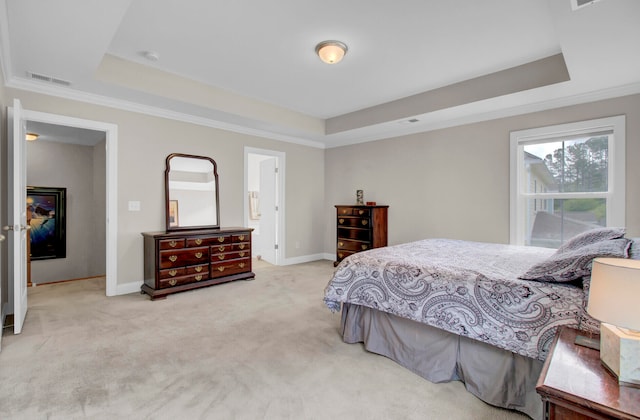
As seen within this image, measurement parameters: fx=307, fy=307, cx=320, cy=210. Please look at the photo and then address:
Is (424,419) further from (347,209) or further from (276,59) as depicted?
(347,209)

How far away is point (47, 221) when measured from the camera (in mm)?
5590

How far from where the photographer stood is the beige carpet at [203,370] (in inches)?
66.8

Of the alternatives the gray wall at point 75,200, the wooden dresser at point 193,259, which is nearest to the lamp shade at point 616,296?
the wooden dresser at point 193,259

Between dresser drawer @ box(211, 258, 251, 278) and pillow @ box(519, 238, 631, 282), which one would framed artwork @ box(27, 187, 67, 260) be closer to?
dresser drawer @ box(211, 258, 251, 278)

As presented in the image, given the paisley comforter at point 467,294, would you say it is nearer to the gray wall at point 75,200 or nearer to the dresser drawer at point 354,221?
the dresser drawer at point 354,221

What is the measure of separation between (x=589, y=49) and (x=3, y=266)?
5.58 metres

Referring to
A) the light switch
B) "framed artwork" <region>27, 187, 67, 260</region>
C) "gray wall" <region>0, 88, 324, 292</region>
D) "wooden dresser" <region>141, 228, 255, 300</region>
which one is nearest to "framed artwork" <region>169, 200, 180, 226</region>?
"gray wall" <region>0, 88, 324, 292</region>

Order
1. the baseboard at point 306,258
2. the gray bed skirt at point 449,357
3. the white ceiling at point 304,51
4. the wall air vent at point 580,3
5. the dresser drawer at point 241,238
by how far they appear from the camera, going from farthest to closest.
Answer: the baseboard at point 306,258
the dresser drawer at point 241,238
the white ceiling at point 304,51
the wall air vent at point 580,3
the gray bed skirt at point 449,357

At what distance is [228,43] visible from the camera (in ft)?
9.35

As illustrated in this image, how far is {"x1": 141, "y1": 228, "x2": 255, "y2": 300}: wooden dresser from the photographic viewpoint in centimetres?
365

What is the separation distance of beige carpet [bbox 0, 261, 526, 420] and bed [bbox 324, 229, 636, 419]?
0.13 metres

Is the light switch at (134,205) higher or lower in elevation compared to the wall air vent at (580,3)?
lower

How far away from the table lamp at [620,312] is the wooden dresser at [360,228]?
3.92m

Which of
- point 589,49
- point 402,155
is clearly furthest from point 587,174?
point 402,155
